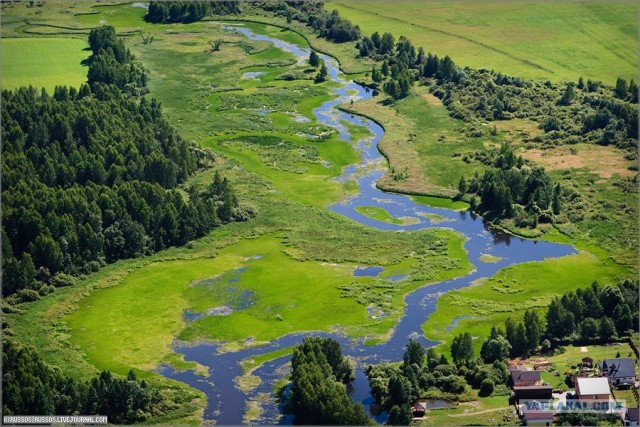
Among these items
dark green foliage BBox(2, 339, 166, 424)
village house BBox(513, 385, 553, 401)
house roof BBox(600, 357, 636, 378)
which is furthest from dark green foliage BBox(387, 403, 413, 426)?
dark green foliage BBox(2, 339, 166, 424)

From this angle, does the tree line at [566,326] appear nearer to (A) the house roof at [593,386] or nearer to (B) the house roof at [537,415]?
(A) the house roof at [593,386]

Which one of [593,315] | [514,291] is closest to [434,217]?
[514,291]

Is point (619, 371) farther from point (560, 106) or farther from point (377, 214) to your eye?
point (560, 106)

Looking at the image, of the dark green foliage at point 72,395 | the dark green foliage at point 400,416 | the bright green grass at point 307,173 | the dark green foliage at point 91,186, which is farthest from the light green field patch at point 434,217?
the dark green foliage at point 72,395

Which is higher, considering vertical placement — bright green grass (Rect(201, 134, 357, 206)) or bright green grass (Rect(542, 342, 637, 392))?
bright green grass (Rect(542, 342, 637, 392))

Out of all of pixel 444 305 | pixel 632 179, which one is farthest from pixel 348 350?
pixel 632 179

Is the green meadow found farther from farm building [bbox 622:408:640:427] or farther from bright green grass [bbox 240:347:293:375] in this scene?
farm building [bbox 622:408:640:427]
